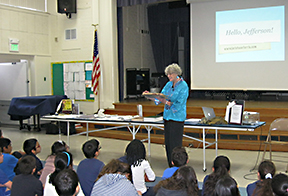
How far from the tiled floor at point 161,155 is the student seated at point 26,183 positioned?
261cm

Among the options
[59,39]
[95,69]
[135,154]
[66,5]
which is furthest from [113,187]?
[59,39]

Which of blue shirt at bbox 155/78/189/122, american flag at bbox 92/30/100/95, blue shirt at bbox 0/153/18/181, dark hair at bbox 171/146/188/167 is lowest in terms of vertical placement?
blue shirt at bbox 0/153/18/181

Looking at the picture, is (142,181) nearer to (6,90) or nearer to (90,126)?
(90,126)

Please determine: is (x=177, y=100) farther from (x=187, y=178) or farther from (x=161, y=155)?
(x=187, y=178)

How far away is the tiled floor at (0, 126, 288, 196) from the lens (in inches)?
200

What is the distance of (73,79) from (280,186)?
9071 millimetres

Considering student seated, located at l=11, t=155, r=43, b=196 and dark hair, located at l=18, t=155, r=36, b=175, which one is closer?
student seated, located at l=11, t=155, r=43, b=196

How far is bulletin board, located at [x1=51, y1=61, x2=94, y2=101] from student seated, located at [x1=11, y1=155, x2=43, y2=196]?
7393 mm

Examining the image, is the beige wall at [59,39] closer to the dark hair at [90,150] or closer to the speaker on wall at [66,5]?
the speaker on wall at [66,5]

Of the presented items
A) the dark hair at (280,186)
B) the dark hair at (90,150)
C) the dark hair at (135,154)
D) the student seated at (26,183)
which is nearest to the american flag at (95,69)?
the dark hair at (90,150)

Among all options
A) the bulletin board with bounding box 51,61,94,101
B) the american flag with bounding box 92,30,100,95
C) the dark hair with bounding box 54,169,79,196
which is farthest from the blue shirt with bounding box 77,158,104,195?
the bulletin board with bounding box 51,61,94,101

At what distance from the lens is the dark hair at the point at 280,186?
205 cm

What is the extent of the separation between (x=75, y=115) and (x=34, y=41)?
15.8ft

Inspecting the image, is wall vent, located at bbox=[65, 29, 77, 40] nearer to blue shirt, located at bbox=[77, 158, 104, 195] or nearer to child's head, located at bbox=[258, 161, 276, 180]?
blue shirt, located at bbox=[77, 158, 104, 195]
